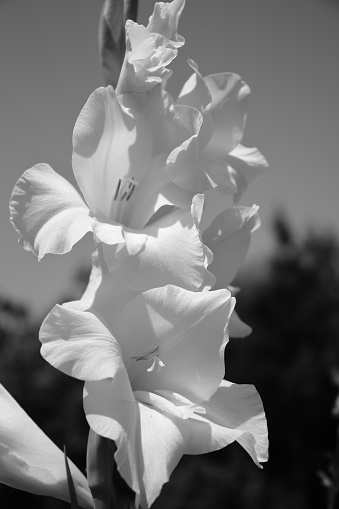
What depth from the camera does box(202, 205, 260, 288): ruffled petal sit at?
4.96 ft

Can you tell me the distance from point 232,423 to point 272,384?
12.9 metres

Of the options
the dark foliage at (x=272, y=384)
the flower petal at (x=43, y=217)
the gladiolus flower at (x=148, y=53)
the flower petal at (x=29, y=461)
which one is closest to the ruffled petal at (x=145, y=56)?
the gladiolus flower at (x=148, y=53)

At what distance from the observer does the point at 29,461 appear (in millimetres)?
1327

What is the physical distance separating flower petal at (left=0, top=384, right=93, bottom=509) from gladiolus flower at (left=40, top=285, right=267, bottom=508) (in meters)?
0.23

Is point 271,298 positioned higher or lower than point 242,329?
lower

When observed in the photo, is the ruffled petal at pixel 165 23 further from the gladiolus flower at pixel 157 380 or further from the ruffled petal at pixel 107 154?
the gladiolus flower at pixel 157 380

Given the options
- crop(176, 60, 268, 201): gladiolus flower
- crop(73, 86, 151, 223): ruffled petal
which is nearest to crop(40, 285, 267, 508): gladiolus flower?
crop(73, 86, 151, 223): ruffled petal

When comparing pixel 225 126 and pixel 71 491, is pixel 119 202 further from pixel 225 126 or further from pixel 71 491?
pixel 71 491

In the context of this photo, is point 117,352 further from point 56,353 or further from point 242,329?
point 242,329

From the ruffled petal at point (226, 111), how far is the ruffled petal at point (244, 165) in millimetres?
54

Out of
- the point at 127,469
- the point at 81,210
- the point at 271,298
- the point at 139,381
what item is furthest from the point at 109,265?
the point at 271,298

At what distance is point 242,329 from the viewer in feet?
5.31

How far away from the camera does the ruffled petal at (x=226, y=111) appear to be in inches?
60.1

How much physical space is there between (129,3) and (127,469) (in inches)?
42.9
